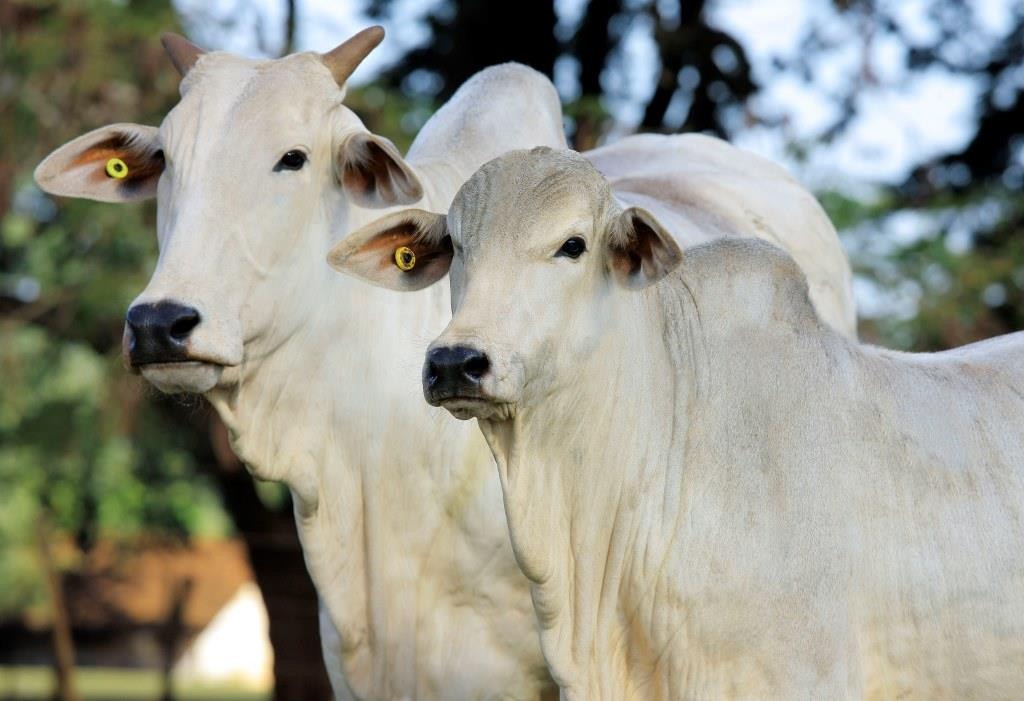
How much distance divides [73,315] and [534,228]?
7.92 m

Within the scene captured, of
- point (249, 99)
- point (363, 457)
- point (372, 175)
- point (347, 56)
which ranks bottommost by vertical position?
point (363, 457)

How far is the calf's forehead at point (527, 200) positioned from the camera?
412 centimetres

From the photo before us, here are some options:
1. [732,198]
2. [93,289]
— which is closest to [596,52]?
[93,289]

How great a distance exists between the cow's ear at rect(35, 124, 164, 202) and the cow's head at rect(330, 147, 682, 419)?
1.65m

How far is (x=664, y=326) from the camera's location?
4.54 metres

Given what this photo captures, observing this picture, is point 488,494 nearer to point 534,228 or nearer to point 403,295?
point 403,295

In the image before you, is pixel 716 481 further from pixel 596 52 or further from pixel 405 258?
pixel 596 52

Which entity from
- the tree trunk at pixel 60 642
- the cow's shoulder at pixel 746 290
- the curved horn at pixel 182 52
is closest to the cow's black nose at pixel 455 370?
the cow's shoulder at pixel 746 290

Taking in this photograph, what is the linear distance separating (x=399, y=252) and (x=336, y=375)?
0.85 meters

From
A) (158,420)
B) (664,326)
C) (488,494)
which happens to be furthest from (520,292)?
(158,420)

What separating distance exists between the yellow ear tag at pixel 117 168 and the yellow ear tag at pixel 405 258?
1.40m

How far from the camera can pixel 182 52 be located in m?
5.73

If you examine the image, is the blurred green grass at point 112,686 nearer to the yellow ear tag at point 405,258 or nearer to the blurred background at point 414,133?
the blurred background at point 414,133

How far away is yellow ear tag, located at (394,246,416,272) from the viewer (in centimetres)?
469
